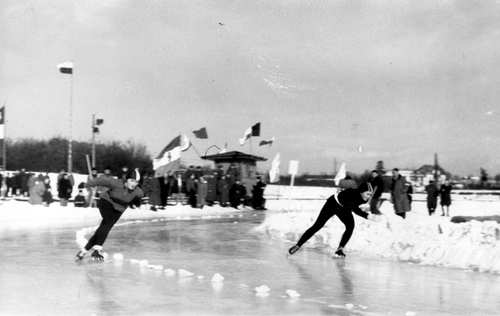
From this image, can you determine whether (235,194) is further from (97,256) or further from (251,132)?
(97,256)

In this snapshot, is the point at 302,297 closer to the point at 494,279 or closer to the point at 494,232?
the point at 494,279

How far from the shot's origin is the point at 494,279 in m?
8.59

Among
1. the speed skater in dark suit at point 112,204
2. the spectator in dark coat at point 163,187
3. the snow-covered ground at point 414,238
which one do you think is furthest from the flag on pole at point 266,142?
the speed skater in dark suit at point 112,204

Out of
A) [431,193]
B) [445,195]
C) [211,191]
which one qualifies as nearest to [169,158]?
[211,191]

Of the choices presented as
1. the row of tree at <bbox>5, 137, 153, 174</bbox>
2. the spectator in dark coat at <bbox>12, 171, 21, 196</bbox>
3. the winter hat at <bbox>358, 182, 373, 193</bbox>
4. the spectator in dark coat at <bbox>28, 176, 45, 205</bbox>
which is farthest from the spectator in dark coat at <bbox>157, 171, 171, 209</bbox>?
the row of tree at <bbox>5, 137, 153, 174</bbox>

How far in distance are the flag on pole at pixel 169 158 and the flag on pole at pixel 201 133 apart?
5415mm

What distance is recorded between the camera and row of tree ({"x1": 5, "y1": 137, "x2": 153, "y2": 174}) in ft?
228

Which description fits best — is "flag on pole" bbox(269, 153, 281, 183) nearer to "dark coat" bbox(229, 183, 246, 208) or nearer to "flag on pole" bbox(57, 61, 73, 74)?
"dark coat" bbox(229, 183, 246, 208)

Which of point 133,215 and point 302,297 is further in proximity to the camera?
point 133,215

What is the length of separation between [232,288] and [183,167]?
106 ft

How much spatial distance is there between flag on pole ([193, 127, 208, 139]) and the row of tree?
115 ft

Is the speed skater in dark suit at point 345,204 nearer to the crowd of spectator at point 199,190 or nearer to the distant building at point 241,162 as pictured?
the crowd of spectator at point 199,190

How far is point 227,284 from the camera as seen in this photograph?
7.86m

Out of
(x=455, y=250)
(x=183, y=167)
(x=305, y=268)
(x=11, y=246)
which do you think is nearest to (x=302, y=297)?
(x=305, y=268)
